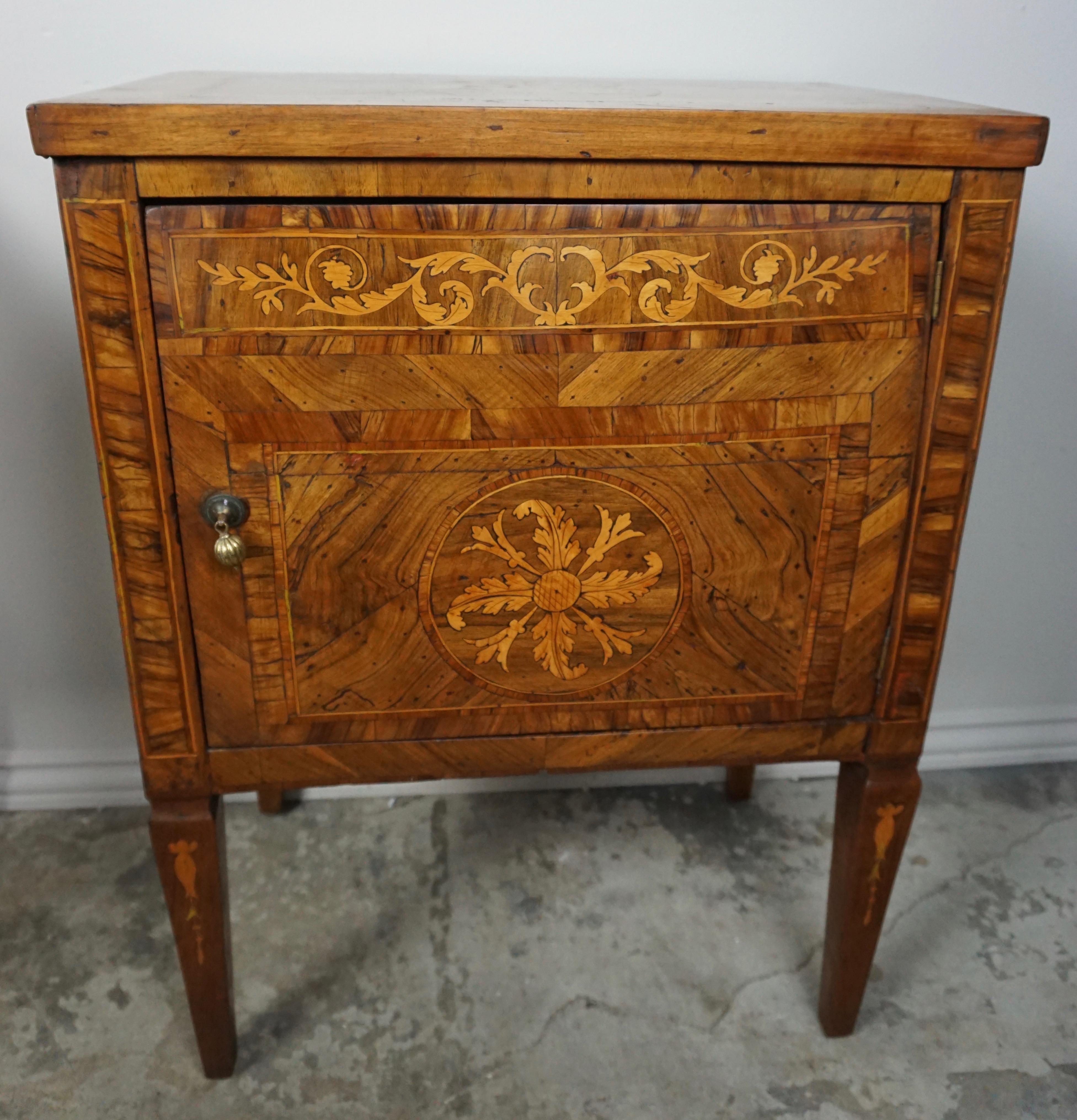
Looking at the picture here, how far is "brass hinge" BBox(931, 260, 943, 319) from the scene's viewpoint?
78 cm

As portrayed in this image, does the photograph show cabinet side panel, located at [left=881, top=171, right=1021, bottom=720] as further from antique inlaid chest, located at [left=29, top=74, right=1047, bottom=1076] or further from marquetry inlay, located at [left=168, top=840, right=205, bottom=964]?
marquetry inlay, located at [left=168, top=840, right=205, bottom=964]

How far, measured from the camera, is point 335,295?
Result: 731 mm

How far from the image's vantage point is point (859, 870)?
1.01 metres

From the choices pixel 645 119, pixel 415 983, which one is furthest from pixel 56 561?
pixel 645 119

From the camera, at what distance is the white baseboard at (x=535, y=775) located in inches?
56.6

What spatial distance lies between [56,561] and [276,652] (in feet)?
2.22

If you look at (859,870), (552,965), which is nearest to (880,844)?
(859,870)

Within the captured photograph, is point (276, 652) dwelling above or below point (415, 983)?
above

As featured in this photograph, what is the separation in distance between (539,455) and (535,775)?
63 centimetres

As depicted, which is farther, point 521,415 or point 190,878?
point 190,878

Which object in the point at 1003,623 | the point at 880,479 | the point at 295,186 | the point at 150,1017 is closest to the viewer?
the point at 295,186

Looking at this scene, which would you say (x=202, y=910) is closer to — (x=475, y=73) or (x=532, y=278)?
(x=532, y=278)

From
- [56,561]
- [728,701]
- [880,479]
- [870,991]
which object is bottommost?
[870,991]

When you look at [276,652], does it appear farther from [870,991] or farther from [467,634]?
[870,991]
